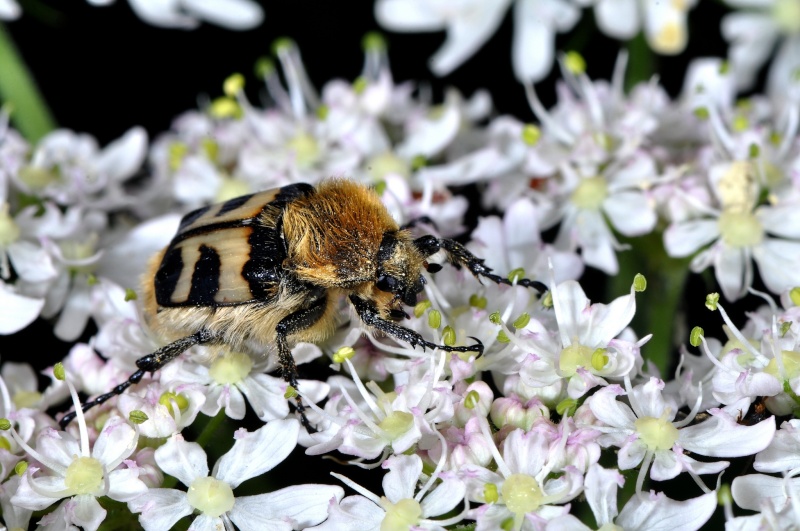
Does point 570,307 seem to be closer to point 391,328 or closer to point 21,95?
point 391,328

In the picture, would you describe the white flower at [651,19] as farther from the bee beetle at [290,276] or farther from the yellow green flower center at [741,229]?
the bee beetle at [290,276]

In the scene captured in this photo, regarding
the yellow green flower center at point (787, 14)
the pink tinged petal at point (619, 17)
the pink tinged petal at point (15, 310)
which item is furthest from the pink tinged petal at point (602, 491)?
the yellow green flower center at point (787, 14)

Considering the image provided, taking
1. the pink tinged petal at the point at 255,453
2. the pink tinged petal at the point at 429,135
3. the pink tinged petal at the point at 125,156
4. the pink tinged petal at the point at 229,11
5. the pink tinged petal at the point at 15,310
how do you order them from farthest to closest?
the pink tinged petal at the point at 229,11
the pink tinged petal at the point at 125,156
the pink tinged petal at the point at 429,135
the pink tinged petal at the point at 15,310
the pink tinged petal at the point at 255,453

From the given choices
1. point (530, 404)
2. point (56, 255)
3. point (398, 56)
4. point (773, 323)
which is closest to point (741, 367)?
point (773, 323)

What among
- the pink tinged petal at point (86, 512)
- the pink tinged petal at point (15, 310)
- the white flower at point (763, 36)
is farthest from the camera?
the white flower at point (763, 36)

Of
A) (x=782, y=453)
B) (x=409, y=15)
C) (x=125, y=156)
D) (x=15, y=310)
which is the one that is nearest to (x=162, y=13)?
(x=125, y=156)

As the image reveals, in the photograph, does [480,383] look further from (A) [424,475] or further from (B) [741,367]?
(B) [741,367]

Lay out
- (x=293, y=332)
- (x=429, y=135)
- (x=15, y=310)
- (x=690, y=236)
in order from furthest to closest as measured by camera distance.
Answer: (x=429, y=135) < (x=690, y=236) < (x=15, y=310) < (x=293, y=332)
